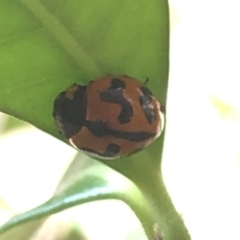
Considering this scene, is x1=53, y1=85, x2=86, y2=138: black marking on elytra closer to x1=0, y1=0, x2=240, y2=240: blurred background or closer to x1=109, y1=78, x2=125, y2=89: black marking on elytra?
x1=109, y1=78, x2=125, y2=89: black marking on elytra

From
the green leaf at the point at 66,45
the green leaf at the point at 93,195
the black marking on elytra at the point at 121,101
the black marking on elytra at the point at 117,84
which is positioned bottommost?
the green leaf at the point at 93,195

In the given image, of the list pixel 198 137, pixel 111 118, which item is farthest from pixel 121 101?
pixel 198 137

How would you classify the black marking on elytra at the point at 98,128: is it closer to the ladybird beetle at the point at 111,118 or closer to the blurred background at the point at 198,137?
the ladybird beetle at the point at 111,118

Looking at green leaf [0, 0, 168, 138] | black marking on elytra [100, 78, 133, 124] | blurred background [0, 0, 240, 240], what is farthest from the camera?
blurred background [0, 0, 240, 240]

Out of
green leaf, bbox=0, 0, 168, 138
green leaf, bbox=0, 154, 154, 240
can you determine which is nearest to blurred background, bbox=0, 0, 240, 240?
green leaf, bbox=0, 154, 154, 240

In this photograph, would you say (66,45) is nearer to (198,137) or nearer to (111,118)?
(111,118)

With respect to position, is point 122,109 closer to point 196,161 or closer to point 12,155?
point 196,161

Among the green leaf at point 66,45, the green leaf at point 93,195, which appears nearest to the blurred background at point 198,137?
the green leaf at point 93,195
